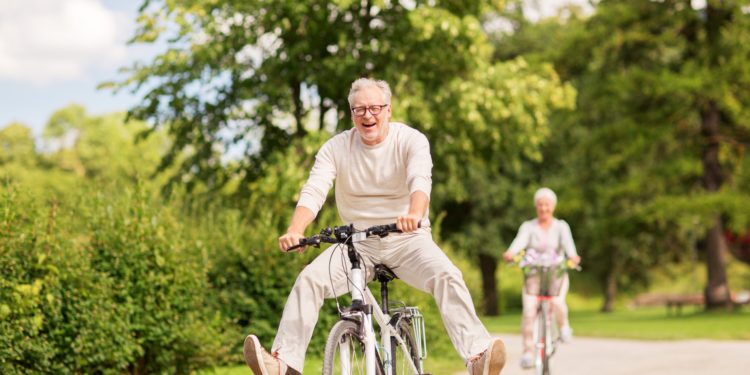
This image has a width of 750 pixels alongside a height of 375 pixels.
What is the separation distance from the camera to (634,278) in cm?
5041

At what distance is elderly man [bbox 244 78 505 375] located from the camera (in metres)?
5.56

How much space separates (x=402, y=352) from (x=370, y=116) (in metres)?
1.31

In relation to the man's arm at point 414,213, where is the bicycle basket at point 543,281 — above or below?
below

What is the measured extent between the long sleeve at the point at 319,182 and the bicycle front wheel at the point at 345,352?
2.18 feet

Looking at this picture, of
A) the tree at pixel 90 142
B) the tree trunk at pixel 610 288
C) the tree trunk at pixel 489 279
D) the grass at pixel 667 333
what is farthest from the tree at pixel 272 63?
the tree at pixel 90 142

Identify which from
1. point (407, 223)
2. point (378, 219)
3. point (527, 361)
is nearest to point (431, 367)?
point (527, 361)

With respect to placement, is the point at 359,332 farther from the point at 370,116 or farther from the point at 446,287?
the point at 370,116

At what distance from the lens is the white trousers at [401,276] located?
5559 mm

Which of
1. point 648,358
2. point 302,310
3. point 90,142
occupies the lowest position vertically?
point 648,358

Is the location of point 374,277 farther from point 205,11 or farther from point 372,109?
point 205,11

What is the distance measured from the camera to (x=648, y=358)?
569 inches

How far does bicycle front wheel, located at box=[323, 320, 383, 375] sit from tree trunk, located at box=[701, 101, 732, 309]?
1045 inches

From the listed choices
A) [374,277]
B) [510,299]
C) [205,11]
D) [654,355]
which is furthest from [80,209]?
[510,299]

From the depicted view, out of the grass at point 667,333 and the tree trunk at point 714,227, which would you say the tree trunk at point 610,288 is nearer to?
the tree trunk at point 714,227
